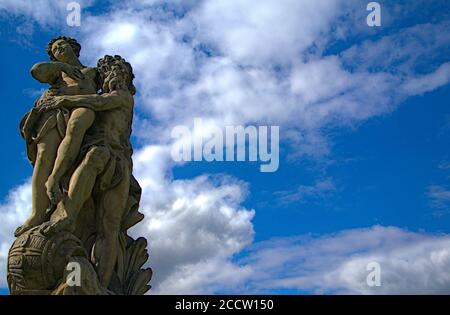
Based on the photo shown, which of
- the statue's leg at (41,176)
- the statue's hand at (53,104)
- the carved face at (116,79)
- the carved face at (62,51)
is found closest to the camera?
the statue's leg at (41,176)

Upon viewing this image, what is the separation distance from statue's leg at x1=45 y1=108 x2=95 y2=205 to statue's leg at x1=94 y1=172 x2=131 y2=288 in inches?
36.2

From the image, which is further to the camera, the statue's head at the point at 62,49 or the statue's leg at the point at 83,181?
the statue's head at the point at 62,49

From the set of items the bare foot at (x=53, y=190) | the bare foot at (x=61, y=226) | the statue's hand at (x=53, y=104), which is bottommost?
the bare foot at (x=61, y=226)

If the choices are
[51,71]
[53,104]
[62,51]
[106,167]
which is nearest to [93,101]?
[53,104]

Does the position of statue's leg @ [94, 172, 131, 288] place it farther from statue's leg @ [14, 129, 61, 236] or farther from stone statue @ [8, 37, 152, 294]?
statue's leg @ [14, 129, 61, 236]

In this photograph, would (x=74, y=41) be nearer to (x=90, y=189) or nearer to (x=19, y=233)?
(x=90, y=189)

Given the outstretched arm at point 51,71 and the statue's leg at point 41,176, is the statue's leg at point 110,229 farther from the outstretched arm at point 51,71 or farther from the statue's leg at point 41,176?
the outstretched arm at point 51,71

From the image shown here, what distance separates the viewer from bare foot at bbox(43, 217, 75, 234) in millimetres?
11625

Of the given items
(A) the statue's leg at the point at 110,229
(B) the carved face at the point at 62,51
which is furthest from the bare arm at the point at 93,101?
(A) the statue's leg at the point at 110,229

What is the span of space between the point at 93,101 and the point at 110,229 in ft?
Answer: 7.86

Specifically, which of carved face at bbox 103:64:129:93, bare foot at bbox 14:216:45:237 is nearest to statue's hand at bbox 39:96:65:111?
carved face at bbox 103:64:129:93

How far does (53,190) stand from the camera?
1230cm

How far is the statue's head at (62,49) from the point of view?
13.8m
